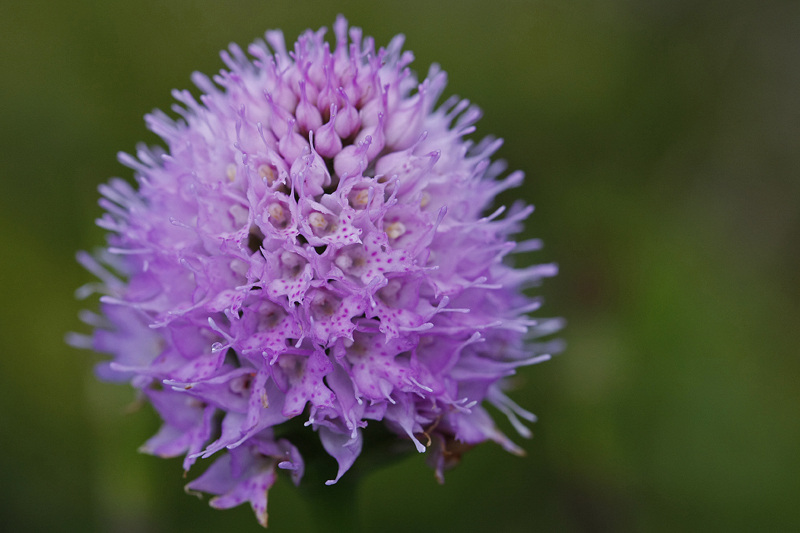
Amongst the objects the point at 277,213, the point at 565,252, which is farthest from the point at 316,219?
the point at 565,252

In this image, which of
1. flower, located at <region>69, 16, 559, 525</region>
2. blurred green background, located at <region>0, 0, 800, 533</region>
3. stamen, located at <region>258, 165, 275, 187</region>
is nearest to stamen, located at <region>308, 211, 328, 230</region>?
flower, located at <region>69, 16, 559, 525</region>

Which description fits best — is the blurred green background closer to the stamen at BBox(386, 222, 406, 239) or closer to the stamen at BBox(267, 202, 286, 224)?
the stamen at BBox(267, 202, 286, 224)

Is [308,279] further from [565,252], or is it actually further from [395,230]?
[565,252]

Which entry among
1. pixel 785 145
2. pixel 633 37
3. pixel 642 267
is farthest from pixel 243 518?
pixel 785 145

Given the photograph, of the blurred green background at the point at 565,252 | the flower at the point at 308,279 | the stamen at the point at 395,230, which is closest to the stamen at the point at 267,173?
the flower at the point at 308,279

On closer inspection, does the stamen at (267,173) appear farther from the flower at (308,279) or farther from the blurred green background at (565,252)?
the blurred green background at (565,252)

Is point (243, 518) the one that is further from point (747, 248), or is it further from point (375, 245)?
point (747, 248)

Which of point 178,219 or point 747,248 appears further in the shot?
point 747,248
